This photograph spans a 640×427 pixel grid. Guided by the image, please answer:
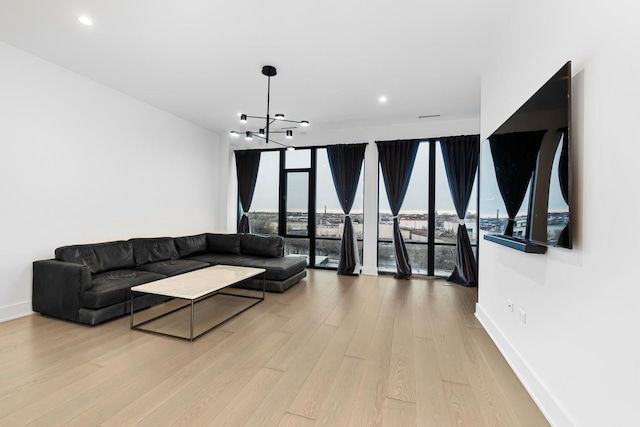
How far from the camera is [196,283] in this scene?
319 centimetres

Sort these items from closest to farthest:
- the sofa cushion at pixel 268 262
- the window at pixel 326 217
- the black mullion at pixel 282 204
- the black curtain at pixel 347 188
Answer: the sofa cushion at pixel 268 262
the black curtain at pixel 347 188
the window at pixel 326 217
the black mullion at pixel 282 204

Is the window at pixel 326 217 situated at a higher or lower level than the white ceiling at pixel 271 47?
lower

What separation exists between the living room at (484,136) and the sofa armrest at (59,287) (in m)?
0.20

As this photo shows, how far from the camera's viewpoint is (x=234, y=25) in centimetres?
269

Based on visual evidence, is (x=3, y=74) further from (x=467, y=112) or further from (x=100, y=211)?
(x=467, y=112)

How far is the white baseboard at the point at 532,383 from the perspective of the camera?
1638mm

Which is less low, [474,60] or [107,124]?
[474,60]

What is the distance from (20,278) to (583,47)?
544 centimetres

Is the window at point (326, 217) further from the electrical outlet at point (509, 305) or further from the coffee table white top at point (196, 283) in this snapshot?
the electrical outlet at point (509, 305)

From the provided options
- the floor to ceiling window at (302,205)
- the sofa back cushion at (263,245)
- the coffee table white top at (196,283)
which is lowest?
the coffee table white top at (196,283)

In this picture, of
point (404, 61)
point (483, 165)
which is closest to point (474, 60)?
point (404, 61)

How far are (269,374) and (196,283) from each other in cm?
150

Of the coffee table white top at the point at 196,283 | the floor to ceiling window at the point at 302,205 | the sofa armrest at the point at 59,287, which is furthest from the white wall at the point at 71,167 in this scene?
the floor to ceiling window at the point at 302,205

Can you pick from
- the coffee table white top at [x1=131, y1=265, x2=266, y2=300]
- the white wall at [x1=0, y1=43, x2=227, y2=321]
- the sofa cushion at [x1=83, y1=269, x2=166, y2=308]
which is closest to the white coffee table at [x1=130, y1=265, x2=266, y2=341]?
the coffee table white top at [x1=131, y1=265, x2=266, y2=300]
